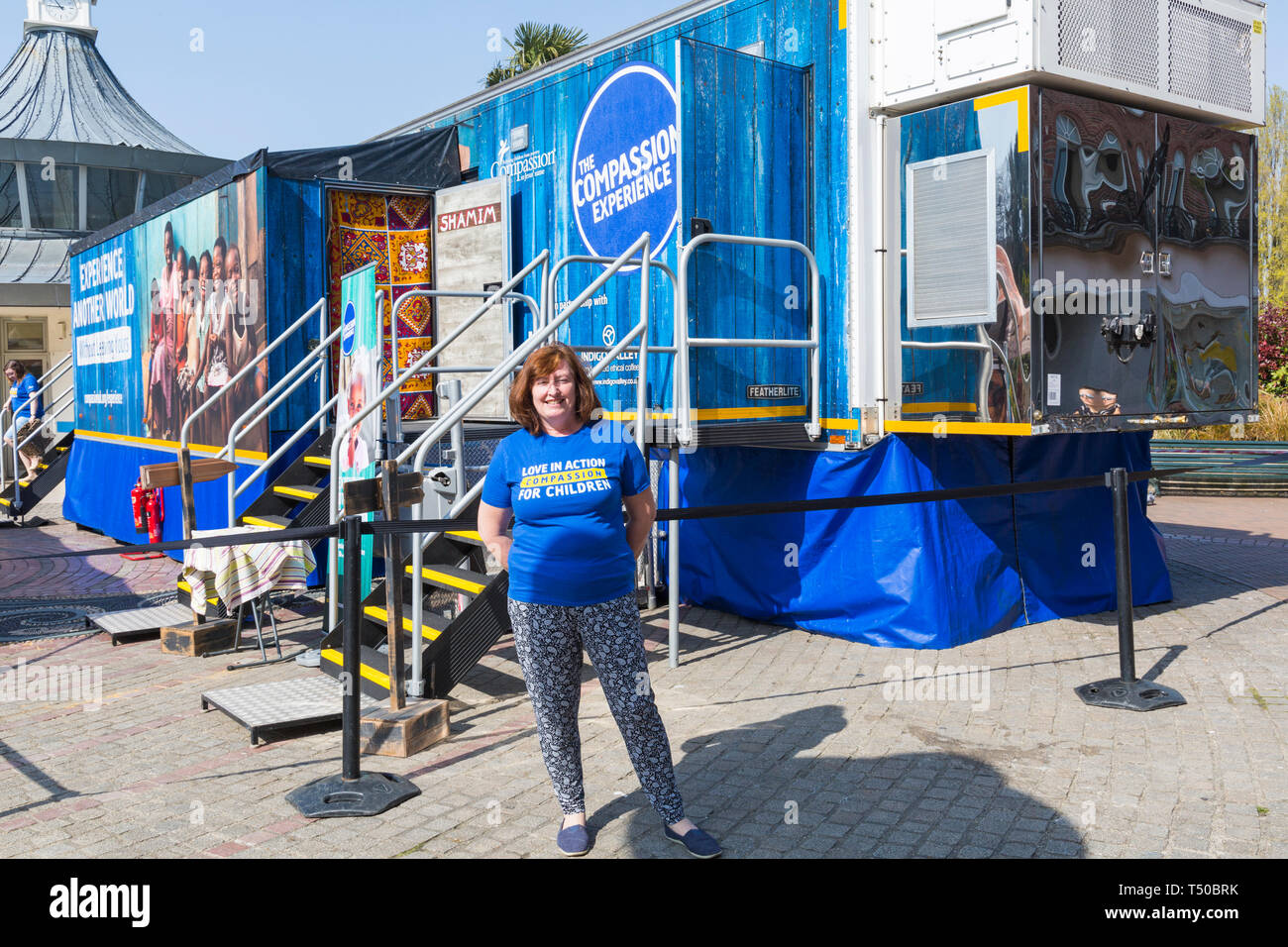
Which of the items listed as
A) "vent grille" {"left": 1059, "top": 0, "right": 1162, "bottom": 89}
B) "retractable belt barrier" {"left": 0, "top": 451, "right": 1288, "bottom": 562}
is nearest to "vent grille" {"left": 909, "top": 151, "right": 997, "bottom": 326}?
"vent grille" {"left": 1059, "top": 0, "right": 1162, "bottom": 89}

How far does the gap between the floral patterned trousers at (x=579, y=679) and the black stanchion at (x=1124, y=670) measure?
2.90m

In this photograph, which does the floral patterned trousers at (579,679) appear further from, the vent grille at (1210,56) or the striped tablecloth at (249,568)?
the vent grille at (1210,56)

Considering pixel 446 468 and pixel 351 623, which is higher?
pixel 446 468

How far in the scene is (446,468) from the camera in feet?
21.0

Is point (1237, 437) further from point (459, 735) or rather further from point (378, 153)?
point (459, 735)

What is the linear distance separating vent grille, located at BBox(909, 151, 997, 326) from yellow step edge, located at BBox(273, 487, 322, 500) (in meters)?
4.42

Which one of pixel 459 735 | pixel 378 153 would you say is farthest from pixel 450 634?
pixel 378 153

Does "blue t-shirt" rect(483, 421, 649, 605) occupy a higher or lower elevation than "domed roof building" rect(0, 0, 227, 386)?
lower

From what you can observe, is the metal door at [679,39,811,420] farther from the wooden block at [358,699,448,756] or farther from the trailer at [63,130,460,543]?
the trailer at [63,130,460,543]

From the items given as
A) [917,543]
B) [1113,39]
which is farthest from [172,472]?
[1113,39]

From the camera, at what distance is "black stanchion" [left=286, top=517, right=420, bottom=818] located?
4375 millimetres

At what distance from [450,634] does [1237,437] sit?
1578 cm

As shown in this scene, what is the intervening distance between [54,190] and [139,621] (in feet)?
71.3
